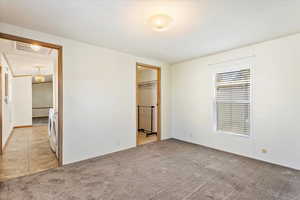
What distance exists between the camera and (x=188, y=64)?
4.56m

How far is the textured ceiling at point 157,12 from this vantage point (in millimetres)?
1936

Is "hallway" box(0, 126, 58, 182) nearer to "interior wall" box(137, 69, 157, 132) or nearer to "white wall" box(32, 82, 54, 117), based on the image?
"interior wall" box(137, 69, 157, 132)

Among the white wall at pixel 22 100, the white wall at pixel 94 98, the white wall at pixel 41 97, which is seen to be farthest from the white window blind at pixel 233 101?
the white wall at pixel 41 97

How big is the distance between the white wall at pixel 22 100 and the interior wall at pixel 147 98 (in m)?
5.53

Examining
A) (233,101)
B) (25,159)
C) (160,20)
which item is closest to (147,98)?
(233,101)

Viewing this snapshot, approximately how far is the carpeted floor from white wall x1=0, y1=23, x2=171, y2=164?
1.34 feet

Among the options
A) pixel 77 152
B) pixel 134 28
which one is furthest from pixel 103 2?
pixel 77 152

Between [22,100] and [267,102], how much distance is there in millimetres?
9426

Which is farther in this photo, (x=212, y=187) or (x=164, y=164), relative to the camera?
(x=164, y=164)

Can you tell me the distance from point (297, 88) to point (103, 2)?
11.3 ft

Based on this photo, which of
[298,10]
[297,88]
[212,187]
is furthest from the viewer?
[297,88]

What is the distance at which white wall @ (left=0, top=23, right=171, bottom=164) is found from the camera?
3.02 m

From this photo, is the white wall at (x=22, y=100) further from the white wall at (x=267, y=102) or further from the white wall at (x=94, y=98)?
the white wall at (x=267, y=102)

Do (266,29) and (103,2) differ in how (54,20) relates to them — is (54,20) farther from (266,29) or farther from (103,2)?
(266,29)
